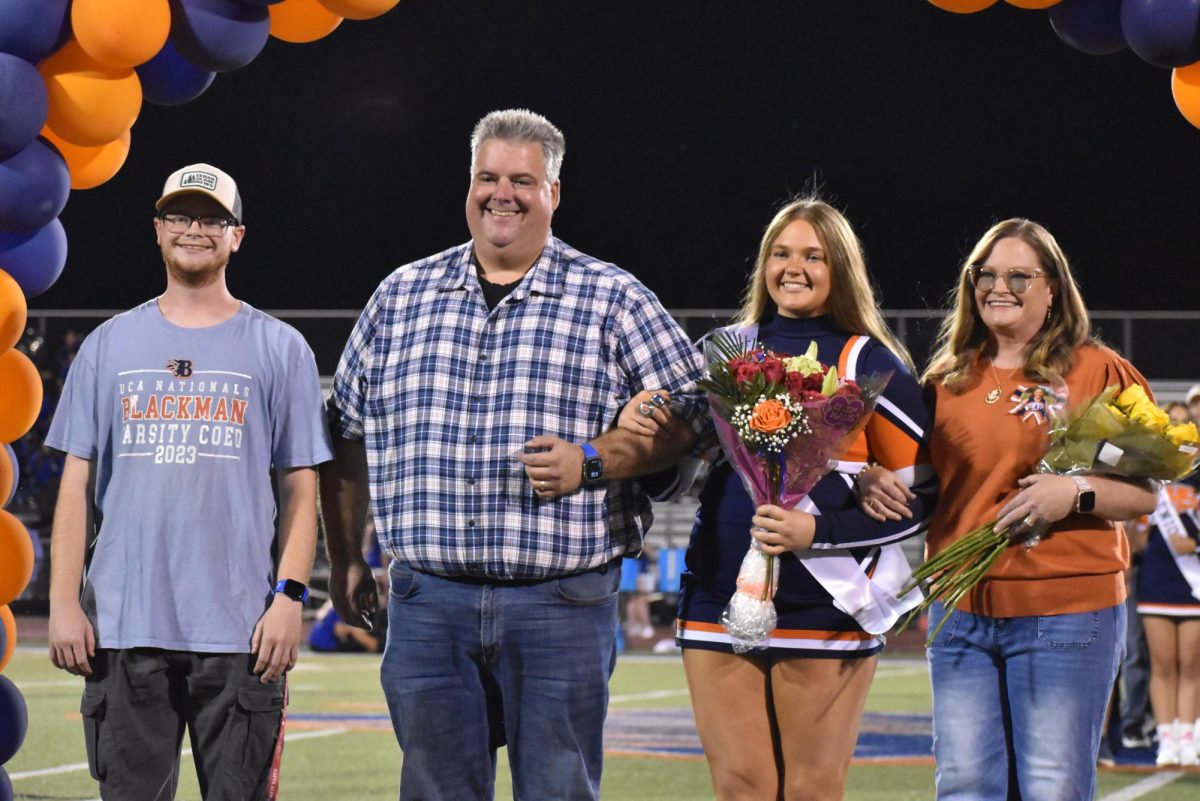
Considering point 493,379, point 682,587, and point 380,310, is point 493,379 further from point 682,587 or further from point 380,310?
point 682,587

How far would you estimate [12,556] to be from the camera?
496 centimetres

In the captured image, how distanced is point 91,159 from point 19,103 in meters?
0.72

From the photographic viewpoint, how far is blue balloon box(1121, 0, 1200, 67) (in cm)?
465

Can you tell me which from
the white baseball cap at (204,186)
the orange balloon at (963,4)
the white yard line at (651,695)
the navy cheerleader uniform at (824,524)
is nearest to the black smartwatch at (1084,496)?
the navy cheerleader uniform at (824,524)

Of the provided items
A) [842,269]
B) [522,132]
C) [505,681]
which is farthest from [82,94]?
[842,269]

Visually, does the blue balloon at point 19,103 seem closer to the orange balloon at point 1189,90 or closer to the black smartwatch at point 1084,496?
the black smartwatch at point 1084,496

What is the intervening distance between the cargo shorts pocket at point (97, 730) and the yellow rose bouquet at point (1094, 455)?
7.28 feet

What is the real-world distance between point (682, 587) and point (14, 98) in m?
2.46

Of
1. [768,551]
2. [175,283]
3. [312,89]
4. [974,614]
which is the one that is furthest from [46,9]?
[312,89]

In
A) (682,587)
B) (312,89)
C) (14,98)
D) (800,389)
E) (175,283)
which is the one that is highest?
(312,89)

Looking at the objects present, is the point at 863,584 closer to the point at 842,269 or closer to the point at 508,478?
the point at 842,269

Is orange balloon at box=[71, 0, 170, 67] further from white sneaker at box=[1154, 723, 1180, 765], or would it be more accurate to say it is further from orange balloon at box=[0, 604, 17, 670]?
white sneaker at box=[1154, 723, 1180, 765]

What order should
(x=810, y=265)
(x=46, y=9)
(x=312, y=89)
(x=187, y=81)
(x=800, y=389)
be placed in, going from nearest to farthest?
(x=800, y=389)
(x=810, y=265)
(x=46, y=9)
(x=187, y=81)
(x=312, y=89)

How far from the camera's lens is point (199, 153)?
79.2 ft
